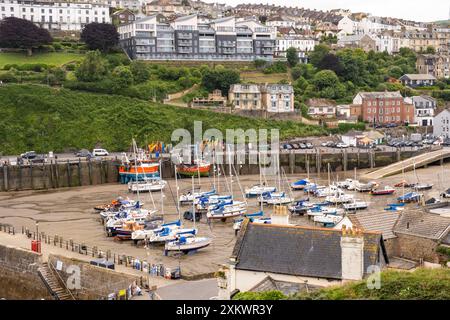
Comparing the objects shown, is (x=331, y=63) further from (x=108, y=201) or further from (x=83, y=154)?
(x=108, y=201)

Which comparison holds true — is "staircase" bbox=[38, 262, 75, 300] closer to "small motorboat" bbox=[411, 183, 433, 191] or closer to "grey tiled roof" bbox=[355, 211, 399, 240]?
"grey tiled roof" bbox=[355, 211, 399, 240]

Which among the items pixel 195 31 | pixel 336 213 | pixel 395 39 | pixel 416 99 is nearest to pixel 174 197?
pixel 336 213

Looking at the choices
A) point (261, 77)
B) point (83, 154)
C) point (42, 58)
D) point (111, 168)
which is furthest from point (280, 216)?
point (261, 77)

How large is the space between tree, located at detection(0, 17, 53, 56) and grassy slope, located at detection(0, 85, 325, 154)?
54.3 ft

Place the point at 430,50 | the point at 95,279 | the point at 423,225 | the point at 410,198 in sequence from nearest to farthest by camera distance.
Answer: the point at 423,225, the point at 95,279, the point at 410,198, the point at 430,50

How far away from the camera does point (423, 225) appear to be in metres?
20.6

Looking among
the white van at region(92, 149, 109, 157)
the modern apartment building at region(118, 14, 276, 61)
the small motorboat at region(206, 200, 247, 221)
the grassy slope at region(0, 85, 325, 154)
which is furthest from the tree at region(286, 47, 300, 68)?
the small motorboat at region(206, 200, 247, 221)

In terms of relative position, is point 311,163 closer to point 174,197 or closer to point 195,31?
point 174,197

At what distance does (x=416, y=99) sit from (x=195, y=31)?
88.9 ft

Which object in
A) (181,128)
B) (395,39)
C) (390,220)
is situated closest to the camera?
(390,220)

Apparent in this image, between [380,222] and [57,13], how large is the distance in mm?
80871

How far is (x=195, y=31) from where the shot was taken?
8631cm

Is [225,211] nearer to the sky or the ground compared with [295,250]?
nearer to the ground

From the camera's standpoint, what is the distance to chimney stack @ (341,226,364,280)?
14.7m
